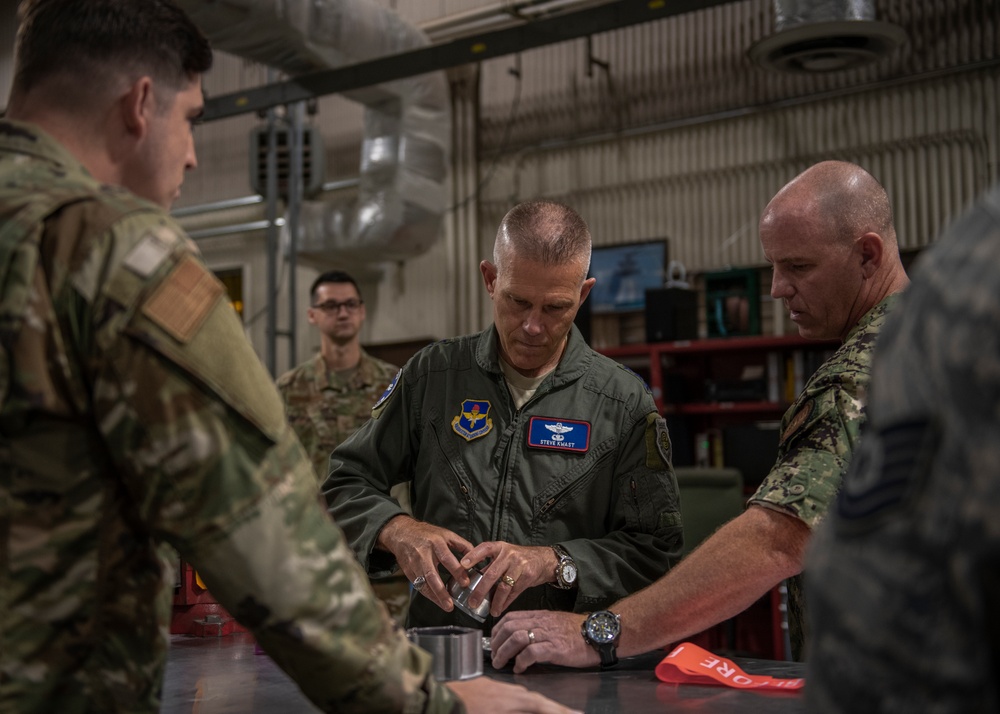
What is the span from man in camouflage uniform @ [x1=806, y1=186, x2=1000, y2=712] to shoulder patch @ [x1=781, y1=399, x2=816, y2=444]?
1.04 metres

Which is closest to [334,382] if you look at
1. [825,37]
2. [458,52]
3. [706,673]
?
[458,52]

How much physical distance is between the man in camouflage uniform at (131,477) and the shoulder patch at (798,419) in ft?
3.07

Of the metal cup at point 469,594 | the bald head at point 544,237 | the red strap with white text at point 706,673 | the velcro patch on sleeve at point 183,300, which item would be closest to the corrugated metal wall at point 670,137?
the bald head at point 544,237

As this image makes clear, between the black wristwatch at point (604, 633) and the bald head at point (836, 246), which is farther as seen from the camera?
the bald head at point (836, 246)

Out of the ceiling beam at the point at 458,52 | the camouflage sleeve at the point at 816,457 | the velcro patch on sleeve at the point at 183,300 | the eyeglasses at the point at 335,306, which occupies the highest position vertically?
the ceiling beam at the point at 458,52

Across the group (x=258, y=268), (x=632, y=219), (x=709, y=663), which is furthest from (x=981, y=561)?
→ (x=258, y=268)

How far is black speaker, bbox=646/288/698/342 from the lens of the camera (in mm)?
6613

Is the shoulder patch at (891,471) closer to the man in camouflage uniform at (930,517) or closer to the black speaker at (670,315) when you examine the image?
the man in camouflage uniform at (930,517)

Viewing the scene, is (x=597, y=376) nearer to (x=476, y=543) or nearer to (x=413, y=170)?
(x=476, y=543)

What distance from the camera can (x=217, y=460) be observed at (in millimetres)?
881

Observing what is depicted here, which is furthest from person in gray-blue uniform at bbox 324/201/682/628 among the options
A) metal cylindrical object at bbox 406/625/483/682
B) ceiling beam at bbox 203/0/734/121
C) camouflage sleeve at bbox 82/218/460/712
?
ceiling beam at bbox 203/0/734/121

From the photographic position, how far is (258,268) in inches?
361

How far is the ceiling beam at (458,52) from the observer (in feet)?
17.4

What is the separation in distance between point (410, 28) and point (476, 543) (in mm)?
5916
